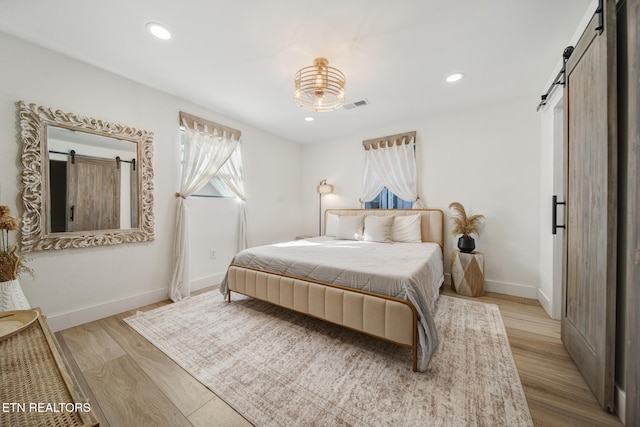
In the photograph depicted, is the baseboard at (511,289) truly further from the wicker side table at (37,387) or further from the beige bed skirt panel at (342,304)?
the wicker side table at (37,387)

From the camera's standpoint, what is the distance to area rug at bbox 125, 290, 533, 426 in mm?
1281

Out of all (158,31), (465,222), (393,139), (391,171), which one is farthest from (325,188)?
(158,31)

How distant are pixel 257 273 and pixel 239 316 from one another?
479 millimetres

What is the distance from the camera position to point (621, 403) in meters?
1.24

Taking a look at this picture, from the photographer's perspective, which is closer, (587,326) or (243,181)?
(587,326)

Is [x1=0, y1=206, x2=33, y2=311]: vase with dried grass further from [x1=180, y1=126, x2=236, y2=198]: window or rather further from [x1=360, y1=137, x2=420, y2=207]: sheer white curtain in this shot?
[x1=360, y1=137, x2=420, y2=207]: sheer white curtain

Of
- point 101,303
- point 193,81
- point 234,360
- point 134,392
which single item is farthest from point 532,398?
point 193,81

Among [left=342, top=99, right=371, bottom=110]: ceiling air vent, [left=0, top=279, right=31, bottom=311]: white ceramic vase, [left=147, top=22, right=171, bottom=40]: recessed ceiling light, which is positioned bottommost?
[left=0, top=279, right=31, bottom=311]: white ceramic vase

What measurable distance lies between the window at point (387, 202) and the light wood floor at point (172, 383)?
218 centimetres

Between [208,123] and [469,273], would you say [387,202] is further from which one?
[208,123]

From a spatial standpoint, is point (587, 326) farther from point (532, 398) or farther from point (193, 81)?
point (193, 81)

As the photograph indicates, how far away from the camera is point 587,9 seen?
1680mm

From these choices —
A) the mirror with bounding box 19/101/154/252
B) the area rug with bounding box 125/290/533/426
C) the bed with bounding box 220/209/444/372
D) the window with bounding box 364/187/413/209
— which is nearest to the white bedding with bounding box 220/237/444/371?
the bed with bounding box 220/209/444/372

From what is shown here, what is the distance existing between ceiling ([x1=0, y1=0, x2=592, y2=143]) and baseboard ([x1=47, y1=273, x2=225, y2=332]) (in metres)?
2.49
